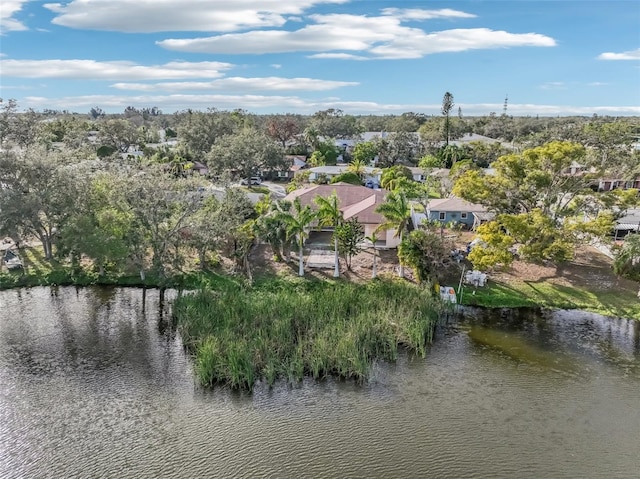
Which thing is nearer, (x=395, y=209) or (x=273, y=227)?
(x=395, y=209)

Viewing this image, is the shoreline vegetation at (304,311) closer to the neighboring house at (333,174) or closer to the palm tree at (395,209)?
the palm tree at (395,209)

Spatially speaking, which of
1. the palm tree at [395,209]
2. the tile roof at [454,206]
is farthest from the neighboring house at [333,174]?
the palm tree at [395,209]

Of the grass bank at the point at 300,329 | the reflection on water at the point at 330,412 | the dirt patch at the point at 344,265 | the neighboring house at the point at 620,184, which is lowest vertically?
the reflection on water at the point at 330,412

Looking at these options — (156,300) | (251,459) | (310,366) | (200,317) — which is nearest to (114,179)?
(156,300)

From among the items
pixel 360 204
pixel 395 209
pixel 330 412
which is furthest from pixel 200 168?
pixel 330 412

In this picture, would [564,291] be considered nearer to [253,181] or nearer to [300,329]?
[300,329]

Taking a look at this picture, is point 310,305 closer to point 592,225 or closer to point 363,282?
point 363,282

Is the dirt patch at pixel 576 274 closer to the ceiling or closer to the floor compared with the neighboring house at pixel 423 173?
closer to the floor
